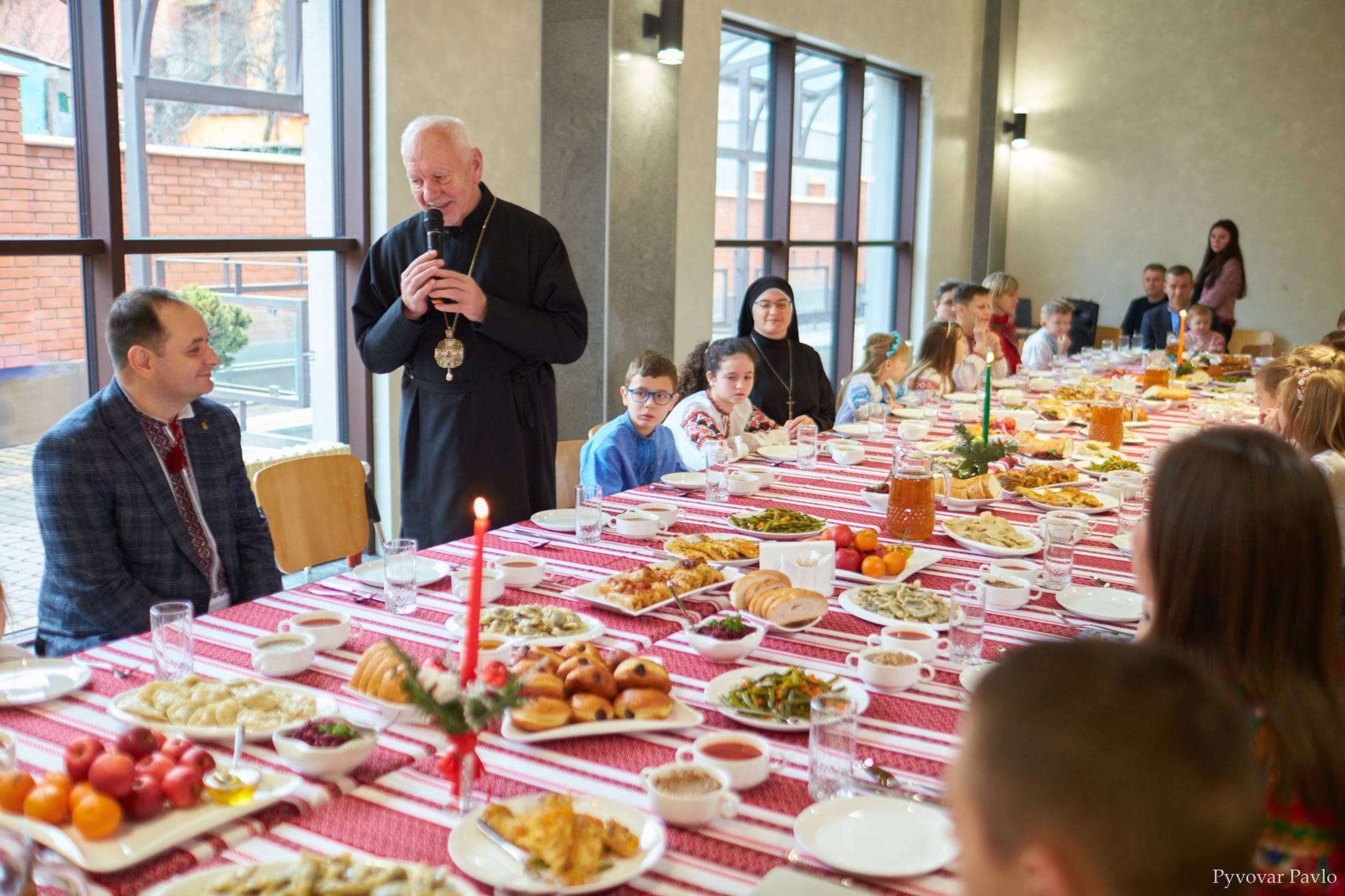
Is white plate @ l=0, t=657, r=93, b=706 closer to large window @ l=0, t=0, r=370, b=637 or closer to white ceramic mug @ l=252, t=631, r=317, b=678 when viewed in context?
white ceramic mug @ l=252, t=631, r=317, b=678

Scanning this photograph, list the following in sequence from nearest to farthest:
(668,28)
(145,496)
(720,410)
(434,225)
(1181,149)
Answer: (145,496), (434,225), (720,410), (668,28), (1181,149)

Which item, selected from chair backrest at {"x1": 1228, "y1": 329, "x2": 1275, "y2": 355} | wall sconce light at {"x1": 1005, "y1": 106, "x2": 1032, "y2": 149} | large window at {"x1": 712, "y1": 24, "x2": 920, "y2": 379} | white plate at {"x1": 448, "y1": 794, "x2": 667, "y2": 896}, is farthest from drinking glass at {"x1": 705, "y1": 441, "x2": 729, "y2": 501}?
wall sconce light at {"x1": 1005, "y1": 106, "x2": 1032, "y2": 149}

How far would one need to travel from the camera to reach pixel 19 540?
412 centimetres

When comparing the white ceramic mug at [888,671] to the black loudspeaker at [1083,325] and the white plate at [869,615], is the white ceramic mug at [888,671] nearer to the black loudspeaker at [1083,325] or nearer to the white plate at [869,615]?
the white plate at [869,615]

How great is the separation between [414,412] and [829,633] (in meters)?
1.89

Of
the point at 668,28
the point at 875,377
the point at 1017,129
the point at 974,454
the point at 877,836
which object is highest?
the point at 1017,129

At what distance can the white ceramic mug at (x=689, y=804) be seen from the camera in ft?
4.51

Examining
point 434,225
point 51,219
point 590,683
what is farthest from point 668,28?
point 590,683

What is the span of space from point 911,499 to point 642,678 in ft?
4.26

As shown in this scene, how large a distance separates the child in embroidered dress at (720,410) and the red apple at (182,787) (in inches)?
106

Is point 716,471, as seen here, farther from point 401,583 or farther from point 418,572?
point 401,583

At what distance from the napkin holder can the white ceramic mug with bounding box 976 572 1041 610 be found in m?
0.30

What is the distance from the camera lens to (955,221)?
1036cm

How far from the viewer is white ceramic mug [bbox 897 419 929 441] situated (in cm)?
436
